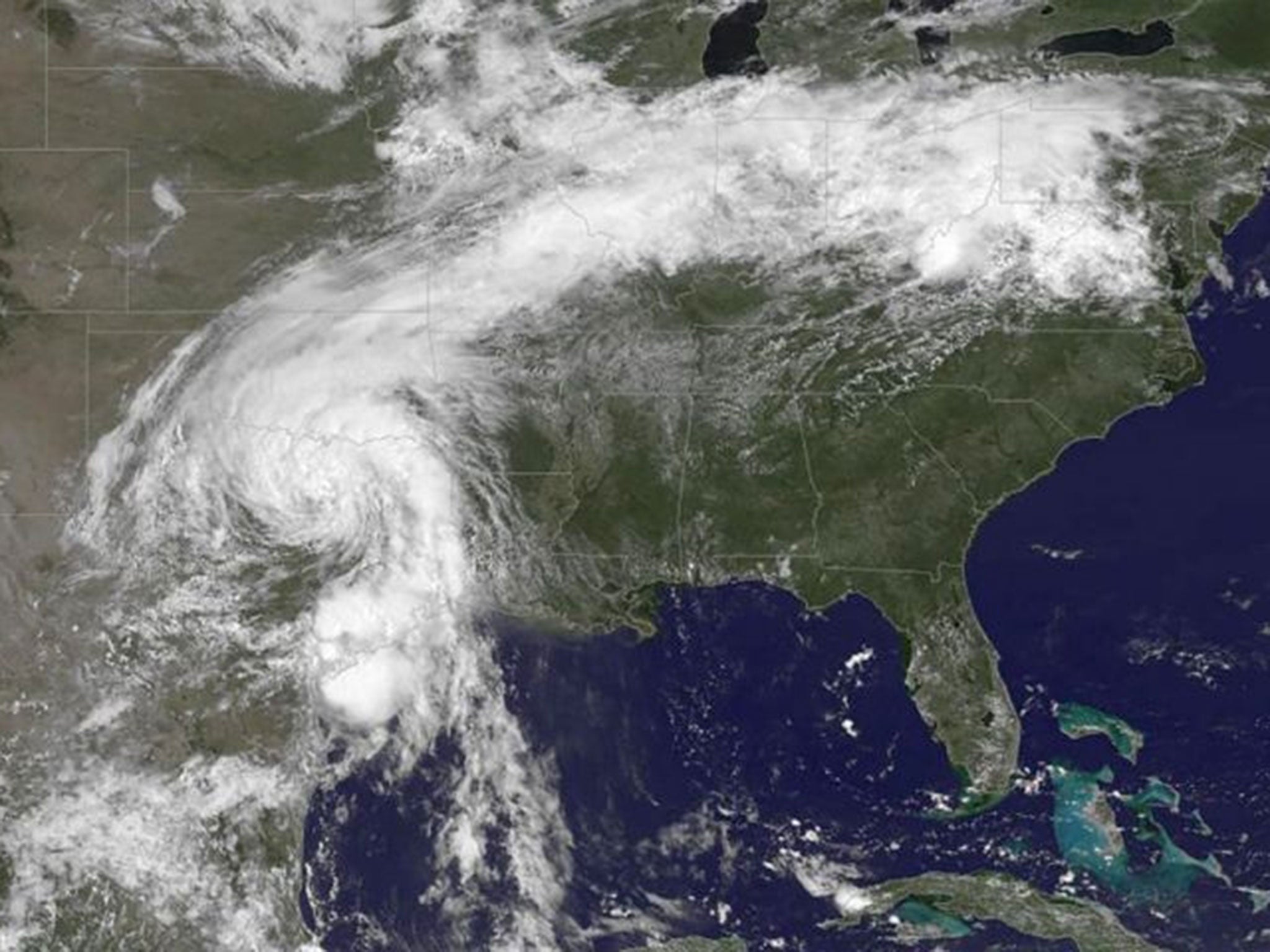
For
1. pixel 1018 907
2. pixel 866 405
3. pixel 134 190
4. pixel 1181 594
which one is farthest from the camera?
pixel 134 190

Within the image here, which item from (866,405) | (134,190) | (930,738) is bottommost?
(930,738)

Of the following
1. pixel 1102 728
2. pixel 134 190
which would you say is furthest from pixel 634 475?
pixel 134 190

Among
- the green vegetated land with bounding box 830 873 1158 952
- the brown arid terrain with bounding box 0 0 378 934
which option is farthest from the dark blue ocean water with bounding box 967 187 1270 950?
the brown arid terrain with bounding box 0 0 378 934

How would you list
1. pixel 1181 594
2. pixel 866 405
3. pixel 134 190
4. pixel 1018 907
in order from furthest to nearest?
pixel 134 190
pixel 1018 907
pixel 866 405
pixel 1181 594

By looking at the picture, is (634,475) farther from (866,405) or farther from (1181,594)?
(1181,594)

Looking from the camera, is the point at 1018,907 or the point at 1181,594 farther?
the point at 1018,907

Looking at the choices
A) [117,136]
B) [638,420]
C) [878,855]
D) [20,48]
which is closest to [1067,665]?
[878,855]

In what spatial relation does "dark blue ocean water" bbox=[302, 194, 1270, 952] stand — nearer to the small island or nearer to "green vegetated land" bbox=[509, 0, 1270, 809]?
the small island

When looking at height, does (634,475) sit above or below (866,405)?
below
